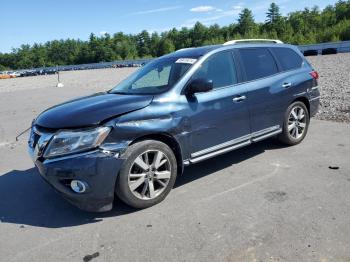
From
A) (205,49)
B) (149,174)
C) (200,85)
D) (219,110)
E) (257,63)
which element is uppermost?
(205,49)

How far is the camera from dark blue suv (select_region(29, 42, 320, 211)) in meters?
4.03

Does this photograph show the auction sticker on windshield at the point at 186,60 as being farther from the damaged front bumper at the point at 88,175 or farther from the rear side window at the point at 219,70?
the damaged front bumper at the point at 88,175

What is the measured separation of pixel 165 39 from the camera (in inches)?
5310

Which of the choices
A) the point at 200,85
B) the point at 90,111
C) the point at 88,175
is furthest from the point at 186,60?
the point at 88,175

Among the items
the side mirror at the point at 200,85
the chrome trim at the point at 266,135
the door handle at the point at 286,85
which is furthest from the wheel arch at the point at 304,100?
the side mirror at the point at 200,85

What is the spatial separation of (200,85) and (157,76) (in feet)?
3.22

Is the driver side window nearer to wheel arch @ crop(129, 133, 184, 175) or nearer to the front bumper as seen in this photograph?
wheel arch @ crop(129, 133, 184, 175)

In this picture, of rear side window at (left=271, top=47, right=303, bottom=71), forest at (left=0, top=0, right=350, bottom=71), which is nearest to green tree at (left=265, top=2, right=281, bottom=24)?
forest at (left=0, top=0, right=350, bottom=71)

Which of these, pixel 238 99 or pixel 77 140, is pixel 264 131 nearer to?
pixel 238 99

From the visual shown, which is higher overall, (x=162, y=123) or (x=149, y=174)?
(x=162, y=123)

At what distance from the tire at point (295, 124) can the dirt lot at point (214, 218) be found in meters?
0.37

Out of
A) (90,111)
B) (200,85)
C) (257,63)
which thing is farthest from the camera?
(257,63)

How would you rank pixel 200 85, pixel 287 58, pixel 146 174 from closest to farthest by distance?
pixel 146 174, pixel 200 85, pixel 287 58

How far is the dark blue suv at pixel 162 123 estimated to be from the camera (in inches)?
159
